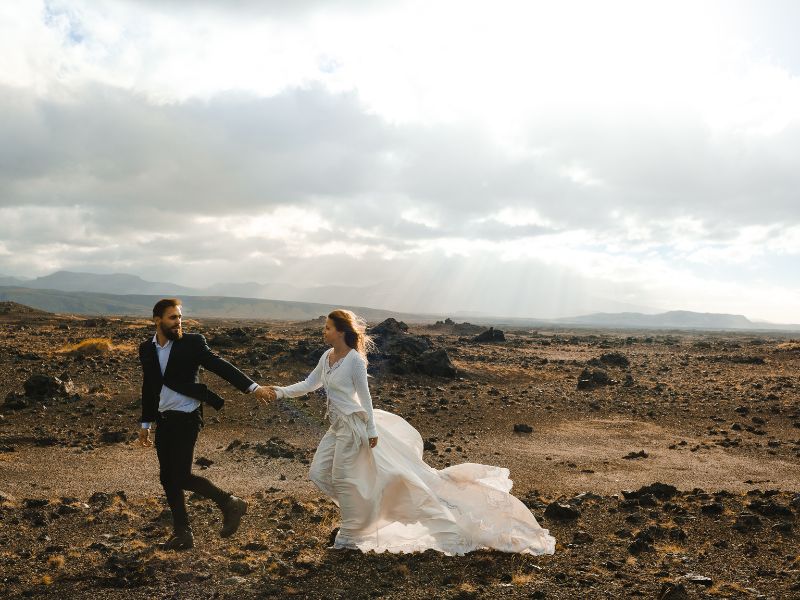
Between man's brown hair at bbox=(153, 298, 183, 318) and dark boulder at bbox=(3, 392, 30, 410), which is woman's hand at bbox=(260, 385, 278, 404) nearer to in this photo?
man's brown hair at bbox=(153, 298, 183, 318)

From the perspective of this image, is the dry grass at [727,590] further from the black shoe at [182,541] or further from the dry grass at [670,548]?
the black shoe at [182,541]

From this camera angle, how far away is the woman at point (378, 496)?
6.32 m

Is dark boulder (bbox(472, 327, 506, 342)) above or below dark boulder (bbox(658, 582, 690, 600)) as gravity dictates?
above

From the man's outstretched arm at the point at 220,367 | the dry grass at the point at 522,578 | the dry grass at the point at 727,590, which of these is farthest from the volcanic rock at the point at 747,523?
the man's outstretched arm at the point at 220,367

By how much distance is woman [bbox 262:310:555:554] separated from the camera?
6316 mm

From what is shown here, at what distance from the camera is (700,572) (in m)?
5.91

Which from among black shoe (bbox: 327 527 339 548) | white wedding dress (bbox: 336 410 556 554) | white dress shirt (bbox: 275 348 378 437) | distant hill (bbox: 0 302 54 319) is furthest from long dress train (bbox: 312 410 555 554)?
distant hill (bbox: 0 302 54 319)

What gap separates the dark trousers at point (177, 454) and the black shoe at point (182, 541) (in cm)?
5

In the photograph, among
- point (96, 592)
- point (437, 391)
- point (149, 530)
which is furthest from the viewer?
point (437, 391)

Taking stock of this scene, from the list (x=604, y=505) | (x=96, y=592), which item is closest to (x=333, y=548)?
(x=96, y=592)

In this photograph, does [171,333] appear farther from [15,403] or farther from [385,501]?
[15,403]

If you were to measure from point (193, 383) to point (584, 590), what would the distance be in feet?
13.6

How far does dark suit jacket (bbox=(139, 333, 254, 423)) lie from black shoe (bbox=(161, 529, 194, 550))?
3.96 feet

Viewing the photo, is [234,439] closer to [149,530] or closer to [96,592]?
[149,530]
